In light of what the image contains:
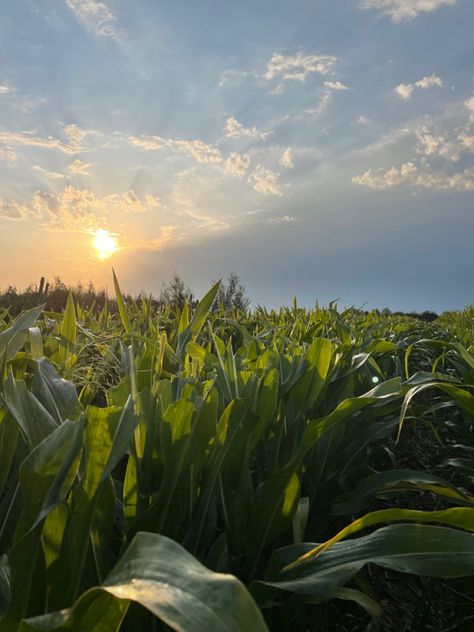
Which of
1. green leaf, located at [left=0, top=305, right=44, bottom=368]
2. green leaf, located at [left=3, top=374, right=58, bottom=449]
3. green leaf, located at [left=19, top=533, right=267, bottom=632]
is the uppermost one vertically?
green leaf, located at [left=0, top=305, right=44, bottom=368]

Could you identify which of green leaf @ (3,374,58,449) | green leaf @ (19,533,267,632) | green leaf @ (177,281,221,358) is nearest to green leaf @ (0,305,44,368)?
green leaf @ (3,374,58,449)

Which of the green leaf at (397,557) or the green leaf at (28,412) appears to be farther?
the green leaf at (28,412)

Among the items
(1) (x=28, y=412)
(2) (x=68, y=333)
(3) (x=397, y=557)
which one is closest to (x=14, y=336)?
(1) (x=28, y=412)

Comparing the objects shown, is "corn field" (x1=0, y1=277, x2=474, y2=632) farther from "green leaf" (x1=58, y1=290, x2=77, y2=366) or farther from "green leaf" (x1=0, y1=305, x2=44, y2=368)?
"green leaf" (x1=58, y1=290, x2=77, y2=366)

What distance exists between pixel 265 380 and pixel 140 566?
758 mm

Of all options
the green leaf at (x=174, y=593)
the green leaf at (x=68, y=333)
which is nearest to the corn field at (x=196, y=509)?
the green leaf at (x=174, y=593)

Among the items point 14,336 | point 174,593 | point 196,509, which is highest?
point 14,336

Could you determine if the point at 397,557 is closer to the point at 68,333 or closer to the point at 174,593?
the point at 174,593

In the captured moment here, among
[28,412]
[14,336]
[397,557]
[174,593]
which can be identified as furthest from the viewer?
[14,336]

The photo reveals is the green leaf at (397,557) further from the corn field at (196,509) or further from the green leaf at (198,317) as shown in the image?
the green leaf at (198,317)

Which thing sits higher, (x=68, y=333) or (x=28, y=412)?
(x=68, y=333)

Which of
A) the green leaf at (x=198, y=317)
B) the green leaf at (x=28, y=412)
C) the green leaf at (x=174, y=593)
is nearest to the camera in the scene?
the green leaf at (x=174, y=593)

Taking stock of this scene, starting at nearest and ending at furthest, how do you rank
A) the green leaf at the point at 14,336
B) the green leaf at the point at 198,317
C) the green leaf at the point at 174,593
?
the green leaf at the point at 174,593, the green leaf at the point at 14,336, the green leaf at the point at 198,317

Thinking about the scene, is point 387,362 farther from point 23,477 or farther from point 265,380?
point 23,477
